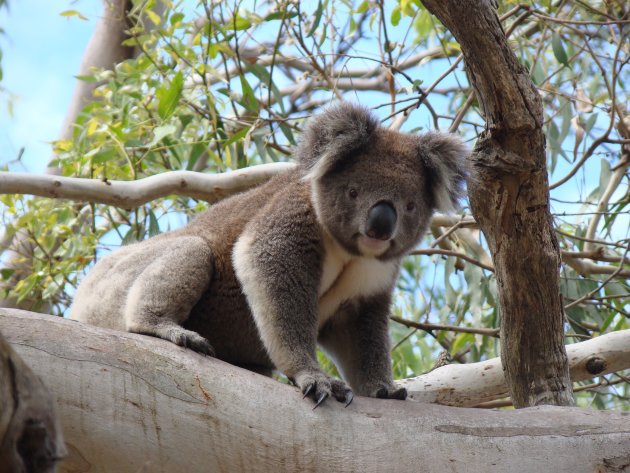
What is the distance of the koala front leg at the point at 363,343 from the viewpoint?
291 centimetres

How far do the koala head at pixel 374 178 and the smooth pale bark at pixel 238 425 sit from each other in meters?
0.80

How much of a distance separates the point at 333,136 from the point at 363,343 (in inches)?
30.6

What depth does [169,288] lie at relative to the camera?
2797mm

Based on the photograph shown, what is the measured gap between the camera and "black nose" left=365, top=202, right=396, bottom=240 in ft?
9.04

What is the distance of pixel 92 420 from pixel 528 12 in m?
2.68

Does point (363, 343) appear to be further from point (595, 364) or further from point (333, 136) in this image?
point (595, 364)

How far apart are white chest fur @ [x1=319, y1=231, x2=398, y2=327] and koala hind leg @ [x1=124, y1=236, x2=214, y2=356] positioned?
1.47 ft

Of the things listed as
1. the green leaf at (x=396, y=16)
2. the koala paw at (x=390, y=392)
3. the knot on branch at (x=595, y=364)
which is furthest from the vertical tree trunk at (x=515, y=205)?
the green leaf at (x=396, y=16)

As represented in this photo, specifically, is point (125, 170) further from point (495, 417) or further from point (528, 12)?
point (495, 417)

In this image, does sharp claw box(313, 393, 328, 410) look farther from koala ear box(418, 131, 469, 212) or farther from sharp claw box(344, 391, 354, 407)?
koala ear box(418, 131, 469, 212)

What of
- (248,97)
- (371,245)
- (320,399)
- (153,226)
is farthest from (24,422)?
(153,226)

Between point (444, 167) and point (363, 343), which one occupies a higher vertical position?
point (444, 167)

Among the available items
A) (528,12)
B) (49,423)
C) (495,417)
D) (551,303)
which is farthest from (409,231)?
(49,423)

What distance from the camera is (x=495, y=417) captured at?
7.25 feet
